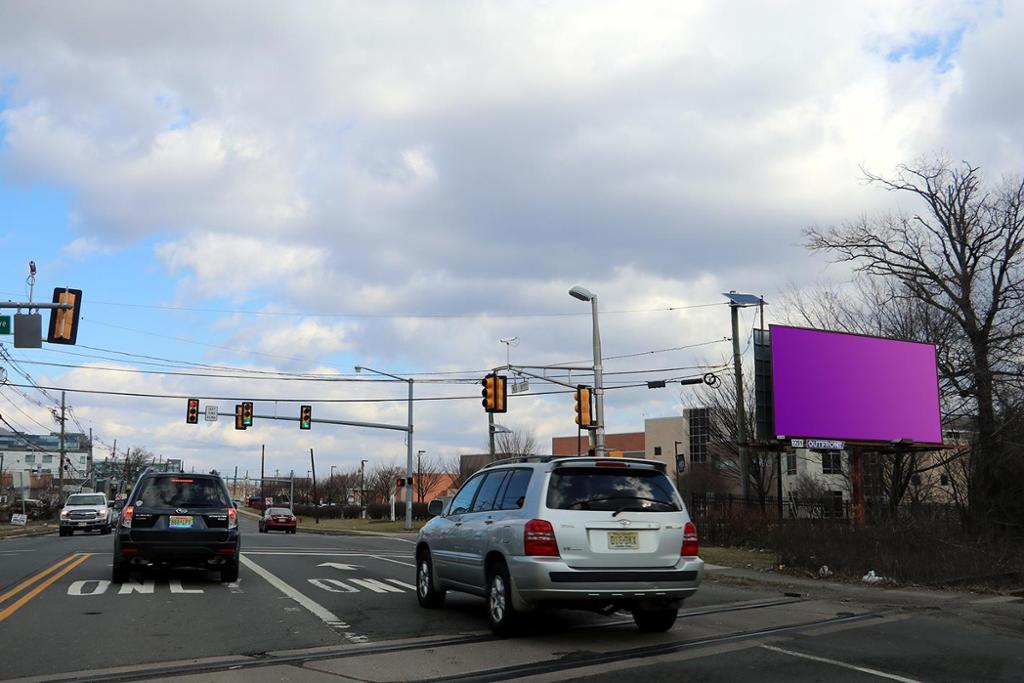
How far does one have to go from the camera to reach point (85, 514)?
3900 cm

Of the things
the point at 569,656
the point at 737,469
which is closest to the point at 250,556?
the point at 569,656

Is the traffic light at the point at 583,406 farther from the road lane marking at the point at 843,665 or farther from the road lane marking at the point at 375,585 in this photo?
the road lane marking at the point at 843,665

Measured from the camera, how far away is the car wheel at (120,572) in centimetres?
1360

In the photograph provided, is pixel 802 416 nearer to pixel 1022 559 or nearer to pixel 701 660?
pixel 1022 559

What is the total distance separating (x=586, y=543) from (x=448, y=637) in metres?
1.79

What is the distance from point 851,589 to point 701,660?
26.2 ft

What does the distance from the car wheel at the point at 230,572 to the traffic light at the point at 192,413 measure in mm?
28965

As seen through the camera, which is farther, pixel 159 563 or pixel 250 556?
pixel 250 556

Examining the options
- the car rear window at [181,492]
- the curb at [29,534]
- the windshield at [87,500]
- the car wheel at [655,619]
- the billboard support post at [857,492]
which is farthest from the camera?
the windshield at [87,500]

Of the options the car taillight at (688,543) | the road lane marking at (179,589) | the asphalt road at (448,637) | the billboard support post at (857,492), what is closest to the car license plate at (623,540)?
the car taillight at (688,543)

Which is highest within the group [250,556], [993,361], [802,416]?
[993,361]

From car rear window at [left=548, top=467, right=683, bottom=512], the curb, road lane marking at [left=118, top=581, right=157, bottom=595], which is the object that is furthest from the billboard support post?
the curb

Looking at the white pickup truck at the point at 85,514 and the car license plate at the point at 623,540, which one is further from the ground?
the car license plate at the point at 623,540

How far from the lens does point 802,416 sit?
2345 cm
